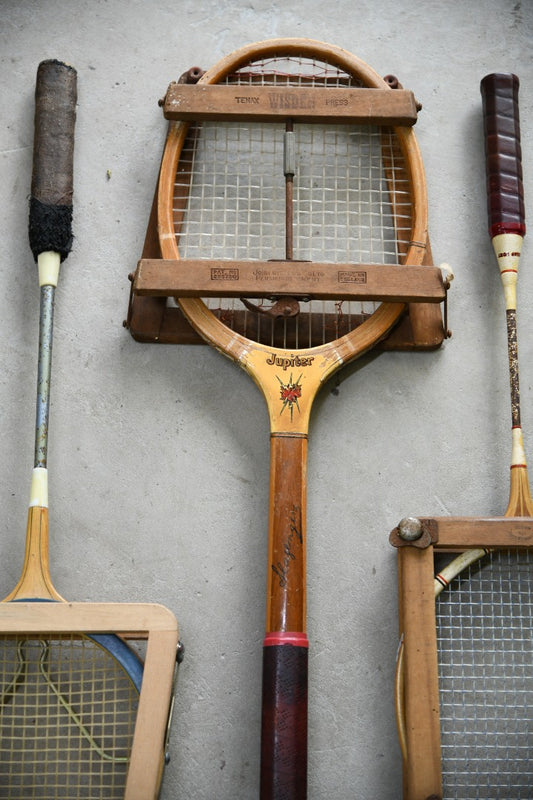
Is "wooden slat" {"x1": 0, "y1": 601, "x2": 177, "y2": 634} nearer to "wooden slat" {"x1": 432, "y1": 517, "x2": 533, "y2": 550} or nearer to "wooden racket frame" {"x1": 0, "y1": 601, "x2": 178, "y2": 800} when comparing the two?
"wooden racket frame" {"x1": 0, "y1": 601, "x2": 178, "y2": 800}

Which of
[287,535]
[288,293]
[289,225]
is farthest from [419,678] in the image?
[289,225]

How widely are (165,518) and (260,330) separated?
16.2 inches

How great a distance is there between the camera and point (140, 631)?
1.56m

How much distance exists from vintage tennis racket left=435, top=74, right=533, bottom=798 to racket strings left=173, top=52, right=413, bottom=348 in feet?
→ 1.20

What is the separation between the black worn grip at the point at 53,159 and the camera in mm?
1909

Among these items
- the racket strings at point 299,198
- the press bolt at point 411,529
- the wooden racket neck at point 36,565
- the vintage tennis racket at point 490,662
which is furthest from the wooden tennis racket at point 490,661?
the wooden racket neck at point 36,565

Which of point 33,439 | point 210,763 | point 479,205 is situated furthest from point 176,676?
point 479,205

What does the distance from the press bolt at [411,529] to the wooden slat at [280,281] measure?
1.42ft

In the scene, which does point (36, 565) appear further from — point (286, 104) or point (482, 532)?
point (286, 104)

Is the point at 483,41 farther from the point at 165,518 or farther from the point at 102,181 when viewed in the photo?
the point at 165,518

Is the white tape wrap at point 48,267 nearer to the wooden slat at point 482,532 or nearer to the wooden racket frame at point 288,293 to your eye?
the wooden racket frame at point 288,293

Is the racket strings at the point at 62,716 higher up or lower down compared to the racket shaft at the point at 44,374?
lower down

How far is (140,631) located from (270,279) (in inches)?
26.6

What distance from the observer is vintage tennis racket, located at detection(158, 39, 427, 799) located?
5.68ft
